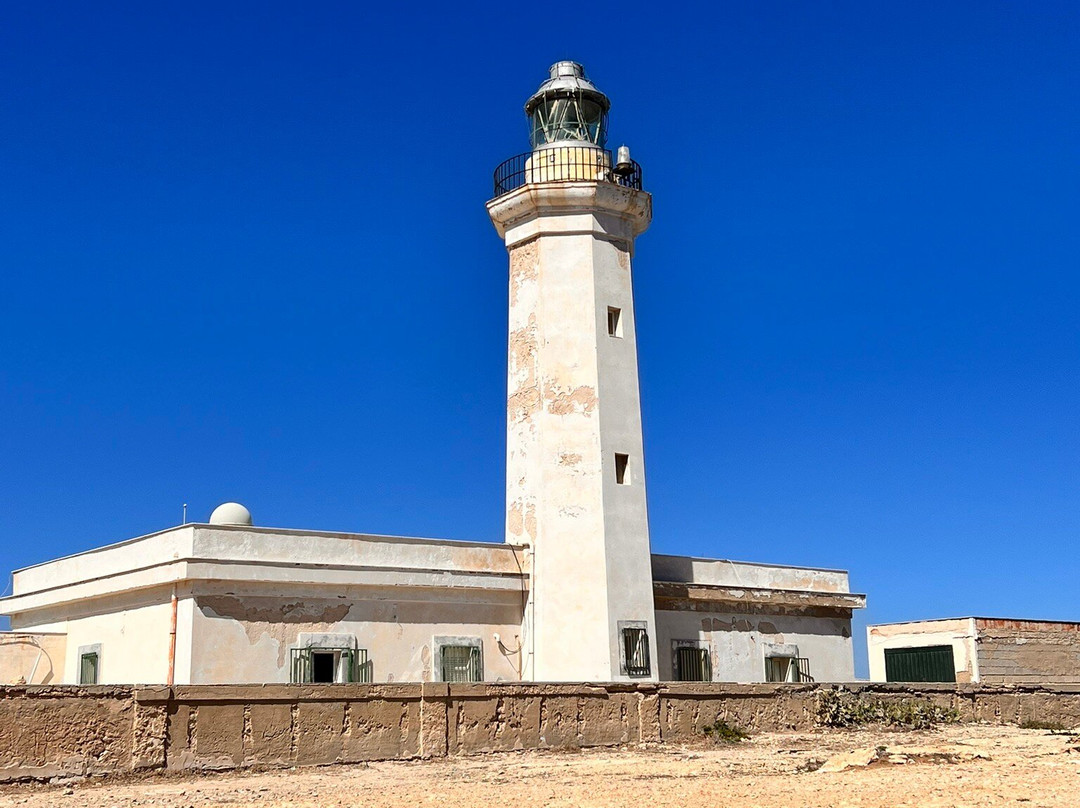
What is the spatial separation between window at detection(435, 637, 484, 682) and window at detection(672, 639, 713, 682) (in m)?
3.90

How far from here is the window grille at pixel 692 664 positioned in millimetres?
21823

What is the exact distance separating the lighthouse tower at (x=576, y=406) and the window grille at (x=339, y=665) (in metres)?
3.07

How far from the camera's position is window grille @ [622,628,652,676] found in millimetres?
20031

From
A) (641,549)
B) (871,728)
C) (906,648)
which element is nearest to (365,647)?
(641,549)

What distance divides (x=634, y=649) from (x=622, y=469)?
10.2 ft

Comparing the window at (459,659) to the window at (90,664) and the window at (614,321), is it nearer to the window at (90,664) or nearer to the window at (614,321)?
the window at (90,664)

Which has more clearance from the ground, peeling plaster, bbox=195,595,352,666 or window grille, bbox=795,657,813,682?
peeling plaster, bbox=195,595,352,666

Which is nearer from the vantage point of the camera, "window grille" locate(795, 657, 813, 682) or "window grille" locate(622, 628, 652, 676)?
"window grille" locate(622, 628, 652, 676)

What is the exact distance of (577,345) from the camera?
21.2m

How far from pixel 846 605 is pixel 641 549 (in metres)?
6.42

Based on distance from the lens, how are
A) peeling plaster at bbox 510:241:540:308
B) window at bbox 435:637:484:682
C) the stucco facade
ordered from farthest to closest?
1. peeling plaster at bbox 510:241:540:308
2. window at bbox 435:637:484:682
3. the stucco facade

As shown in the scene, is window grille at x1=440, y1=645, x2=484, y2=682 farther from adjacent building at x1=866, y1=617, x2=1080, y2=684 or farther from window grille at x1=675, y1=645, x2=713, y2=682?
adjacent building at x1=866, y1=617, x2=1080, y2=684

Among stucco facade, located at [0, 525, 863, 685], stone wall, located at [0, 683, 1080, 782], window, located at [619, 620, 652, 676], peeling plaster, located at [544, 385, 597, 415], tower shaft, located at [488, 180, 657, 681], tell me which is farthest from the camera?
peeling plaster, located at [544, 385, 597, 415]

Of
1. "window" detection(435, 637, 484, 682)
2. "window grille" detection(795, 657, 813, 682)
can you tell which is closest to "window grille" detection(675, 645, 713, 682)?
"window grille" detection(795, 657, 813, 682)
